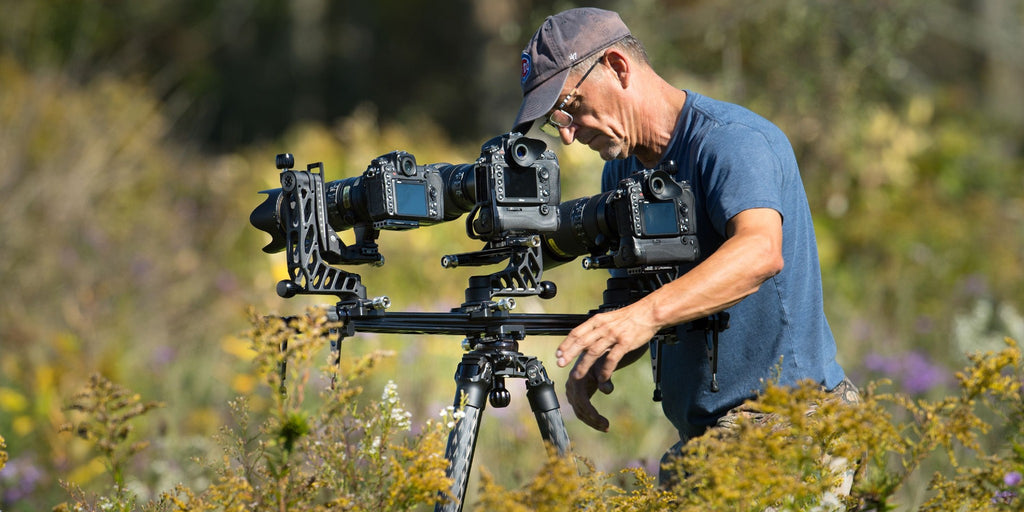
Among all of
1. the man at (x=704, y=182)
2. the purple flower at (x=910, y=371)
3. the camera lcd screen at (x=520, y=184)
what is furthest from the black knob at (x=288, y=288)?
the purple flower at (x=910, y=371)

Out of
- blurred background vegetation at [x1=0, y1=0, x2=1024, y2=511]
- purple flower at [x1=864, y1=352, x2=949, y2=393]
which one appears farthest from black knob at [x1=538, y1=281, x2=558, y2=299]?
purple flower at [x1=864, y1=352, x2=949, y2=393]

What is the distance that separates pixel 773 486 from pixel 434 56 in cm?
1711

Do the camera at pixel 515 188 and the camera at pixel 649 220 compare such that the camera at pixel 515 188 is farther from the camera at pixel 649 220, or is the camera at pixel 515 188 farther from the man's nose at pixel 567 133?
the man's nose at pixel 567 133

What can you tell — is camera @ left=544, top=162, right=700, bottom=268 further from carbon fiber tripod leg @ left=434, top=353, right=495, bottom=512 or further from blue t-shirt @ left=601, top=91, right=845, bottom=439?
carbon fiber tripod leg @ left=434, top=353, right=495, bottom=512

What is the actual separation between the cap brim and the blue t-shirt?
0.34 m

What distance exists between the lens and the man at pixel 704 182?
8.39ft

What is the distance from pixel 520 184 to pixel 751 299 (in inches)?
26.9

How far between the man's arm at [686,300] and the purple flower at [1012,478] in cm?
61

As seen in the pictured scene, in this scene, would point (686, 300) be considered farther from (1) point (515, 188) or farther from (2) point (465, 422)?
(2) point (465, 422)

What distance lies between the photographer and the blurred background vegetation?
17.0 ft

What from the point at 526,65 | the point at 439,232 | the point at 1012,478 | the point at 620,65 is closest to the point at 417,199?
the point at 526,65

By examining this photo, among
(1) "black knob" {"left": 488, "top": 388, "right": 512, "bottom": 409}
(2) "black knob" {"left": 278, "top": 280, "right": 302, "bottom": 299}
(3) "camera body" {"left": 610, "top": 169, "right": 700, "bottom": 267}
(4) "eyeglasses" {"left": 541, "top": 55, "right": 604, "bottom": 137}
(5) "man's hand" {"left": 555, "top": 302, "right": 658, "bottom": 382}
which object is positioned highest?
(4) "eyeglasses" {"left": 541, "top": 55, "right": 604, "bottom": 137}

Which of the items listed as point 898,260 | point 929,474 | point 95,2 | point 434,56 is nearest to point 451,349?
point 929,474

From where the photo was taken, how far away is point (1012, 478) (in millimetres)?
2119
